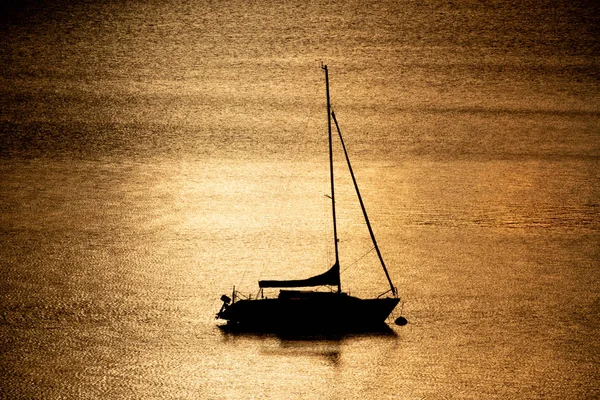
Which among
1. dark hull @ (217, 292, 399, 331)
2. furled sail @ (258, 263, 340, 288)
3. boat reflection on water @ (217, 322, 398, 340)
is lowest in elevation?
boat reflection on water @ (217, 322, 398, 340)

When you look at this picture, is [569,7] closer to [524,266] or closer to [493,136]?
[493,136]

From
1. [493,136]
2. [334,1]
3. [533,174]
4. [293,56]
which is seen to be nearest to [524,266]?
[533,174]

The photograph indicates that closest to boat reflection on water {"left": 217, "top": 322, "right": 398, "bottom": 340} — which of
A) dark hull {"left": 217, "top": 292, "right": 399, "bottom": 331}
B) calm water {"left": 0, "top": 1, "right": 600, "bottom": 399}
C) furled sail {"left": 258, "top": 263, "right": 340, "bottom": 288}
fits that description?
dark hull {"left": 217, "top": 292, "right": 399, "bottom": 331}

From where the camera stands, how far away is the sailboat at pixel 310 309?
12297 millimetres

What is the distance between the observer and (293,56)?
21.4 meters

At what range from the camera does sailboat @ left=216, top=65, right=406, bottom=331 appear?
12297 mm

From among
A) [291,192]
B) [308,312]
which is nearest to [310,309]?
[308,312]

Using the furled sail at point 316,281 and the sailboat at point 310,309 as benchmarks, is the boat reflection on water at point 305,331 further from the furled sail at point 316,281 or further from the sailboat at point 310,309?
the furled sail at point 316,281

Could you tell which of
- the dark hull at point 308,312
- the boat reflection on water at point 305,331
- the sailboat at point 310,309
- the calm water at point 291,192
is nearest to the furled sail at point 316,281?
the sailboat at point 310,309

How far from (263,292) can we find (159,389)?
2392mm

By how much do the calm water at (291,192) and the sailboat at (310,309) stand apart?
0.83ft

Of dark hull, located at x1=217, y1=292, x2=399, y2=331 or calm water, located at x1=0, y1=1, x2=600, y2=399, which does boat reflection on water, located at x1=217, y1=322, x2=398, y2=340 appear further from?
calm water, located at x1=0, y1=1, x2=600, y2=399

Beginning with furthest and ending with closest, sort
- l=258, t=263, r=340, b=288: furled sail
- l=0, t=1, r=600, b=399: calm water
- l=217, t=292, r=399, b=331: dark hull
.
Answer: l=258, t=263, r=340, b=288: furled sail → l=217, t=292, r=399, b=331: dark hull → l=0, t=1, r=600, b=399: calm water

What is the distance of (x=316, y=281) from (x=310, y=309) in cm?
40
